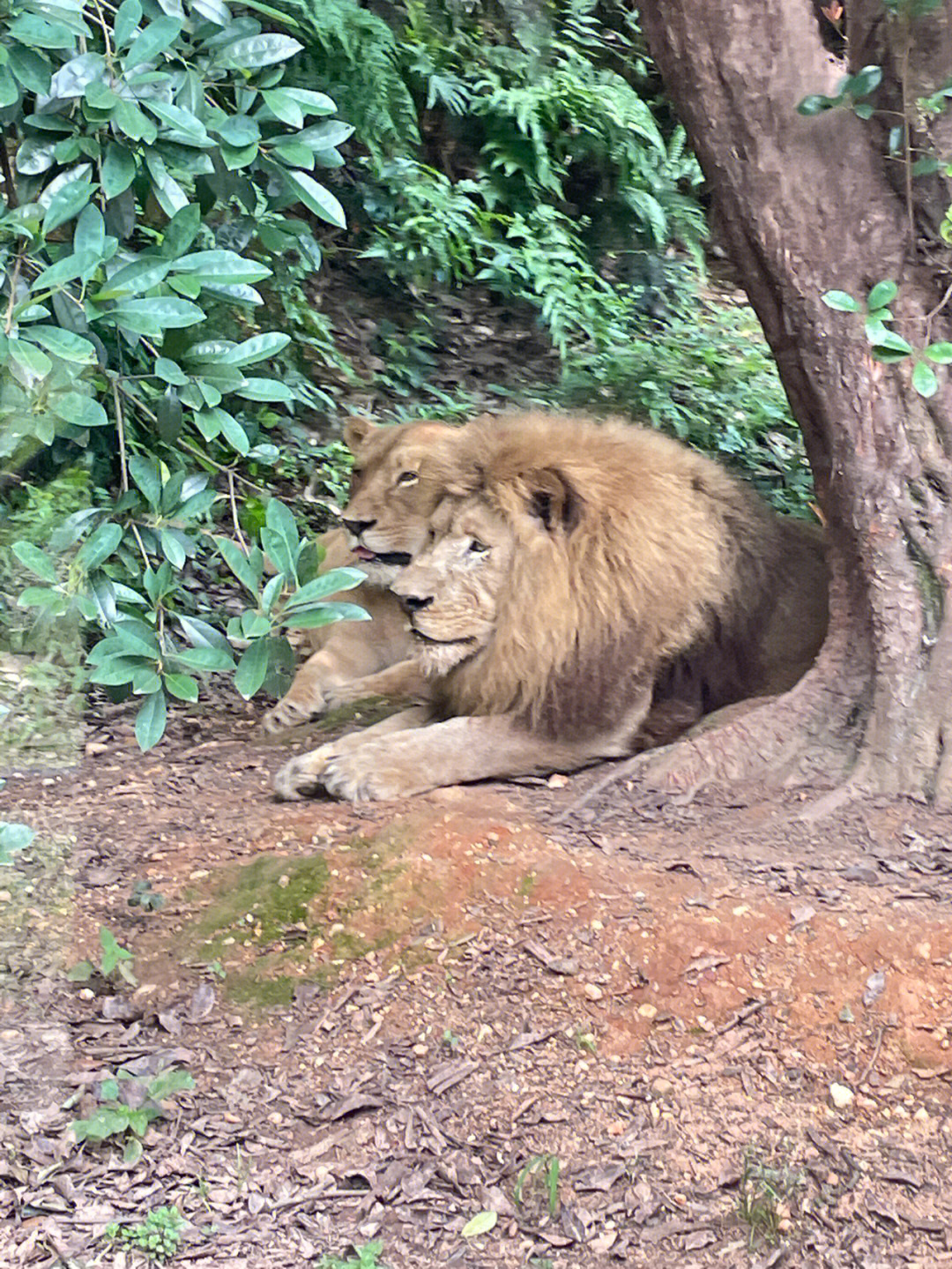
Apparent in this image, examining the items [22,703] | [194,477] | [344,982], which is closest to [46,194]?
[194,477]

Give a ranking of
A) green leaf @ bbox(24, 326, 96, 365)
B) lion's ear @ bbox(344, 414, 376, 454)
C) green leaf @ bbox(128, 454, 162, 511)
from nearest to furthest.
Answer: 1. green leaf @ bbox(24, 326, 96, 365)
2. green leaf @ bbox(128, 454, 162, 511)
3. lion's ear @ bbox(344, 414, 376, 454)

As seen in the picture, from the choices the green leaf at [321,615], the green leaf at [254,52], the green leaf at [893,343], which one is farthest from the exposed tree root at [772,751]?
the green leaf at [254,52]

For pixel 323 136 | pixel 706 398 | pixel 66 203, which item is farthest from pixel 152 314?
→ pixel 706 398

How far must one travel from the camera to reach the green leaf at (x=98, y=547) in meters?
3.41

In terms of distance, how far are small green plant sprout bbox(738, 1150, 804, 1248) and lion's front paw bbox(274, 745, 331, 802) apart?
197cm

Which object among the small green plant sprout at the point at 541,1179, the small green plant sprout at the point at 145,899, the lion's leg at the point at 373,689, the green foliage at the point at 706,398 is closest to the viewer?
the small green plant sprout at the point at 541,1179

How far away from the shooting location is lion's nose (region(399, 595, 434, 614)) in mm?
4203

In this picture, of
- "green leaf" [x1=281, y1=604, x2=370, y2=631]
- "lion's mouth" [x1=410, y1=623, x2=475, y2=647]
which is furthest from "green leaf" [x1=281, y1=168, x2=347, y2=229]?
"lion's mouth" [x1=410, y1=623, x2=475, y2=647]

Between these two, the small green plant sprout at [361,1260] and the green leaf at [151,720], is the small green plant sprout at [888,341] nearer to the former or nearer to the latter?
the green leaf at [151,720]

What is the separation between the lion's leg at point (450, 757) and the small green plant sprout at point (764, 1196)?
68.6 inches

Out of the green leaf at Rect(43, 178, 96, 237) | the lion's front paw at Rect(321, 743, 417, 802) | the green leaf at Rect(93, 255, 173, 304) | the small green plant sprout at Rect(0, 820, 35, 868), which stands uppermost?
the green leaf at Rect(43, 178, 96, 237)

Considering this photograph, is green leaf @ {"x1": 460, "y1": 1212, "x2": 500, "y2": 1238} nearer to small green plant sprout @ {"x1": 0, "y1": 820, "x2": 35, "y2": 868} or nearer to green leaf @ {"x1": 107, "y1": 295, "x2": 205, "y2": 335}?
small green plant sprout @ {"x1": 0, "y1": 820, "x2": 35, "y2": 868}

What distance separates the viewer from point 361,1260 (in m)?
2.46

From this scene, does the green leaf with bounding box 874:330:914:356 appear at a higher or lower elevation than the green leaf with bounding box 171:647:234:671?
higher
